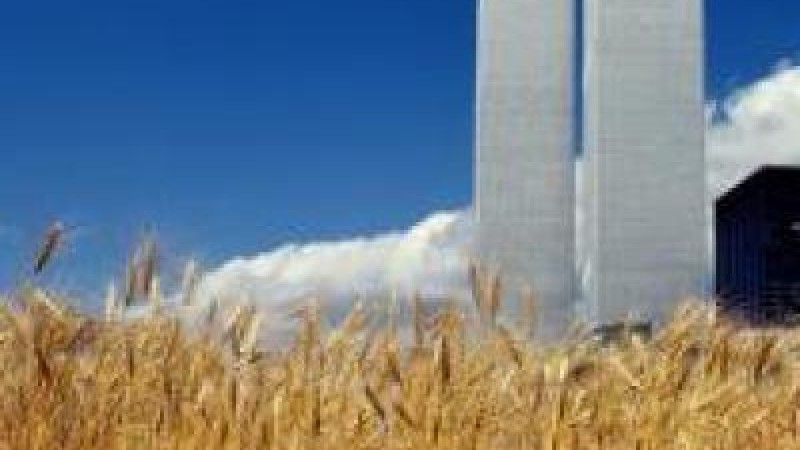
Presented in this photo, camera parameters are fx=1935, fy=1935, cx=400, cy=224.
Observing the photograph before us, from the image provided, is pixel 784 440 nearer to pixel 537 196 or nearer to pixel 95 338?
pixel 95 338

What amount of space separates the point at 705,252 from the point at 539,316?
10501cm

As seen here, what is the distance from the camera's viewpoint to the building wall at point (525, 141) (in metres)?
111

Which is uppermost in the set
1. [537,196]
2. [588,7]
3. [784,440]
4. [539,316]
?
[588,7]

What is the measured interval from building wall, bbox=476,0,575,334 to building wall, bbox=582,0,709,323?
6.12 ft

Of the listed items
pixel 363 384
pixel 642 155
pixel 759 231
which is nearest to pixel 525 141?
pixel 642 155

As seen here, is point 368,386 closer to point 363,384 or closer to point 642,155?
point 363,384

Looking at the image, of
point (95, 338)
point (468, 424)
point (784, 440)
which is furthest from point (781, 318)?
point (95, 338)

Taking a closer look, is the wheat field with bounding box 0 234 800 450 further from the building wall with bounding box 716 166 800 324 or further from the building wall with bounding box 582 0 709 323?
the building wall with bounding box 716 166 800 324

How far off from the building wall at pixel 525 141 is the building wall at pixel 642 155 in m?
1.87

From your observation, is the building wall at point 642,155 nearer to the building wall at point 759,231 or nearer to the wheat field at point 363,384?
the building wall at point 759,231

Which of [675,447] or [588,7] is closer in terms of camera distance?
[675,447]

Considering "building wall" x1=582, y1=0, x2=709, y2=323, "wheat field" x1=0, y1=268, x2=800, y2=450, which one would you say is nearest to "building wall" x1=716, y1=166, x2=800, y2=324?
"building wall" x1=582, y1=0, x2=709, y2=323

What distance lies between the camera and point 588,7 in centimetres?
11106

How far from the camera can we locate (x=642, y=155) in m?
110
